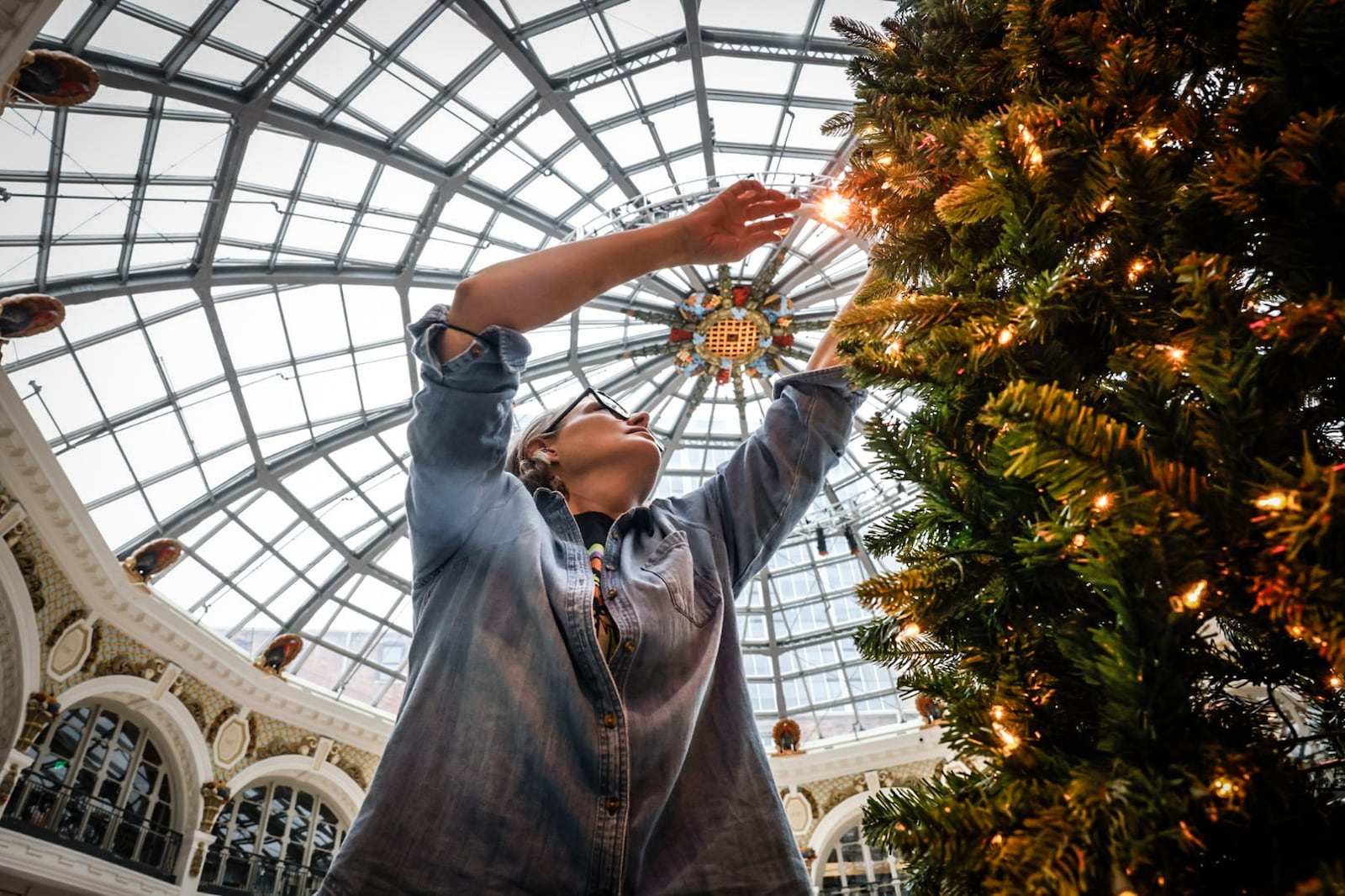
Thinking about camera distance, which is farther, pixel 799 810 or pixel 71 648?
pixel 799 810

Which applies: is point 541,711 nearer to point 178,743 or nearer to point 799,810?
point 178,743

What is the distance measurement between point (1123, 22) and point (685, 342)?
13.5 m

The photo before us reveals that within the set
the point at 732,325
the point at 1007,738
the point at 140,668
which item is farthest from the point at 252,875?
the point at 1007,738

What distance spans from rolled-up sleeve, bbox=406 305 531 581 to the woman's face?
0.46 metres

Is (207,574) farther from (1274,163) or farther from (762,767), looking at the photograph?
(1274,163)

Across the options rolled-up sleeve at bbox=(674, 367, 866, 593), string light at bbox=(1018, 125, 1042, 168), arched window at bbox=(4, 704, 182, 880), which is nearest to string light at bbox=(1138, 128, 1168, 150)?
string light at bbox=(1018, 125, 1042, 168)

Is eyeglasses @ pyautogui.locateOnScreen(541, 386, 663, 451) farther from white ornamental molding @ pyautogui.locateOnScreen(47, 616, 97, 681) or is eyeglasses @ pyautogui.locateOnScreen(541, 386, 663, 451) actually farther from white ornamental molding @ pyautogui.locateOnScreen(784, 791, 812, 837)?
white ornamental molding @ pyautogui.locateOnScreen(784, 791, 812, 837)

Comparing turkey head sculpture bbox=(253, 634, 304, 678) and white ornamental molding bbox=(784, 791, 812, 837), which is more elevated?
turkey head sculpture bbox=(253, 634, 304, 678)

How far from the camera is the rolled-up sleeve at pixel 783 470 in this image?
6.88 ft

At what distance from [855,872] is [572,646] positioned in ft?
63.3

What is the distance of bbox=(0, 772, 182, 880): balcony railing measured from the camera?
11828 mm

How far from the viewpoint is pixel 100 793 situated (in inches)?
521

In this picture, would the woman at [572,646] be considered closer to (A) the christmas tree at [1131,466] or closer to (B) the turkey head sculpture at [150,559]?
(A) the christmas tree at [1131,466]

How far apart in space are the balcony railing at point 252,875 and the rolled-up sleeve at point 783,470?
15584 millimetres
